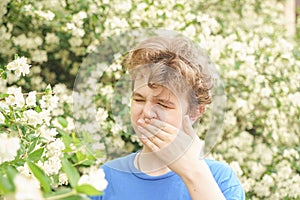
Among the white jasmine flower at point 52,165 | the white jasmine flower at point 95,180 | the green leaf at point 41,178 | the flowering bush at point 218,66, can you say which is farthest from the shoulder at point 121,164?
the flowering bush at point 218,66

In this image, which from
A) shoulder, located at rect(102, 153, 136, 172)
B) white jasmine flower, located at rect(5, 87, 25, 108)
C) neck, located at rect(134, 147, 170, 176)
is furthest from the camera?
white jasmine flower, located at rect(5, 87, 25, 108)

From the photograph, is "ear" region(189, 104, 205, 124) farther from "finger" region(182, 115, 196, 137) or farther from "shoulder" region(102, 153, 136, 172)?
"shoulder" region(102, 153, 136, 172)

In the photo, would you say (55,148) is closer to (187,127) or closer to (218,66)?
(187,127)

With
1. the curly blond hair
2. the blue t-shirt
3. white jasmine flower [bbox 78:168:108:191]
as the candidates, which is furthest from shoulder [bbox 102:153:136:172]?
white jasmine flower [bbox 78:168:108:191]

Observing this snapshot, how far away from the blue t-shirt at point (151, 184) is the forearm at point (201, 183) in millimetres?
132

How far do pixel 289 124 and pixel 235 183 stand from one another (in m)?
2.62

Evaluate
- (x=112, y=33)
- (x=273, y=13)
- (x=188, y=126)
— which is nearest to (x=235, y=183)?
(x=188, y=126)

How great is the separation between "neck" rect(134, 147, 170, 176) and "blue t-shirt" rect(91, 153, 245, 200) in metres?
0.01

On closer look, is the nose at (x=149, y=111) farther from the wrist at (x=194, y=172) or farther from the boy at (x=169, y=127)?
the wrist at (x=194, y=172)

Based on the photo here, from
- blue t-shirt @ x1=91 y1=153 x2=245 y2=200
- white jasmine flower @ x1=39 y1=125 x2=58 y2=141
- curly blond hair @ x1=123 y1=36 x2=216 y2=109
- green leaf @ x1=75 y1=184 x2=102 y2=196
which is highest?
curly blond hair @ x1=123 y1=36 x2=216 y2=109

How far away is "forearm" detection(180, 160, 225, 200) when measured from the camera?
119cm

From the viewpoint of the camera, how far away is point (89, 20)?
11.4 feet

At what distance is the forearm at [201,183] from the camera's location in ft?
3.90

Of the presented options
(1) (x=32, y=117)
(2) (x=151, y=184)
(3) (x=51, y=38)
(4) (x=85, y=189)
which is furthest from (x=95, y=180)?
(3) (x=51, y=38)
